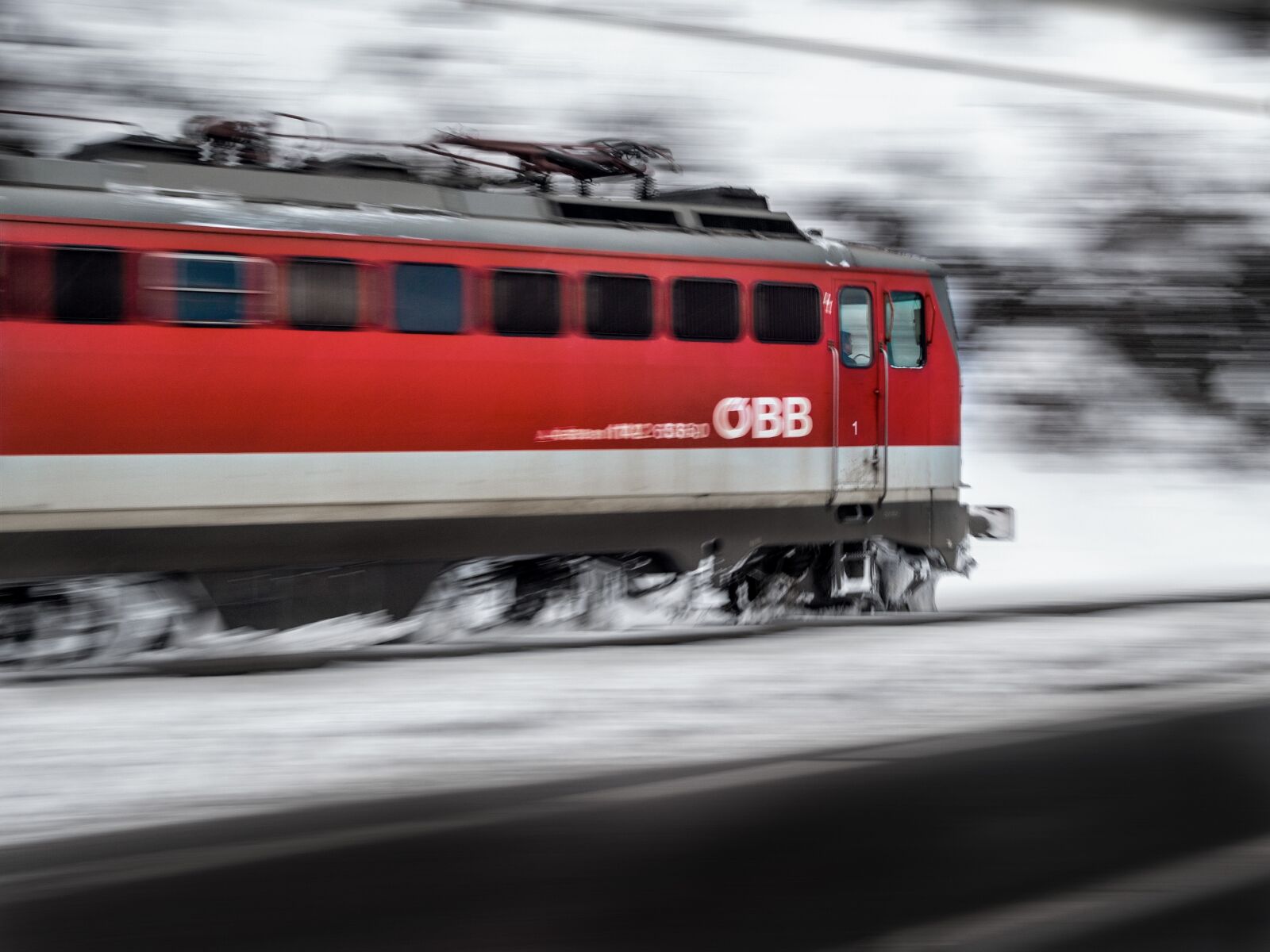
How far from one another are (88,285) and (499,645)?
3361mm

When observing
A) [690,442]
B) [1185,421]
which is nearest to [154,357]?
[690,442]

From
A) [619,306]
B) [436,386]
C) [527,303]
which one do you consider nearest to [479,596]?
[436,386]

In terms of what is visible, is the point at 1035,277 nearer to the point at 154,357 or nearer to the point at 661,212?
the point at 661,212

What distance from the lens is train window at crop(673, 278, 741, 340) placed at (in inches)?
423

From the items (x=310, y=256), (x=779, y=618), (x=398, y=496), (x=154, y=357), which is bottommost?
(x=779, y=618)

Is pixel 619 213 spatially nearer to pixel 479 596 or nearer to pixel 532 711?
pixel 479 596

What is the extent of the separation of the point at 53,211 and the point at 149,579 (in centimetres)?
233

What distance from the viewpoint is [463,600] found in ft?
34.2

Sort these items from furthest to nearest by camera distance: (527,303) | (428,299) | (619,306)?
(619,306)
(527,303)
(428,299)

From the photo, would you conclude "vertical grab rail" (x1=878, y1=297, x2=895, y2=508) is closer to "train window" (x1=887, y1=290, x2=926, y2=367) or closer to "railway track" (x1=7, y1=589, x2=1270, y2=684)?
"train window" (x1=887, y1=290, x2=926, y2=367)

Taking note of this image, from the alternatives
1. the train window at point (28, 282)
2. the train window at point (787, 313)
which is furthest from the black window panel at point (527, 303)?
the train window at point (28, 282)

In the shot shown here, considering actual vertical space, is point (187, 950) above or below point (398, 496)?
below

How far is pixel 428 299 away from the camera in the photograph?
966cm

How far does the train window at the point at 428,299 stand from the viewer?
9.56 meters
